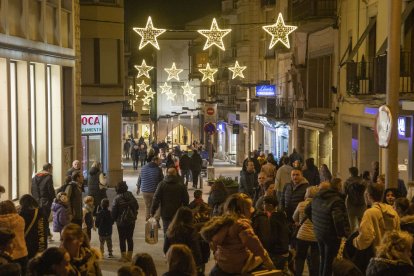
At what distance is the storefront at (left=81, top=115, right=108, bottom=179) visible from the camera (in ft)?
107

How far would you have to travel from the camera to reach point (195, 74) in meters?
70.3

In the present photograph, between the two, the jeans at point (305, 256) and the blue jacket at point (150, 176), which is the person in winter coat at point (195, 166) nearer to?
the blue jacket at point (150, 176)

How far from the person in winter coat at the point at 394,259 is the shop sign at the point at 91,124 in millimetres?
25737

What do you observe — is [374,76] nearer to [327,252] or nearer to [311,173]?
[311,173]

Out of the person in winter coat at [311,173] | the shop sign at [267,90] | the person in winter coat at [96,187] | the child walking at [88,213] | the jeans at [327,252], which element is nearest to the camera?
the jeans at [327,252]

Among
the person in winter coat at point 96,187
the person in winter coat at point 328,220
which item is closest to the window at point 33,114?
the person in winter coat at point 96,187

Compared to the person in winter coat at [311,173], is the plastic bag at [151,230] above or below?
below

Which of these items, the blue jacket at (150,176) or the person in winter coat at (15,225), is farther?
the blue jacket at (150,176)

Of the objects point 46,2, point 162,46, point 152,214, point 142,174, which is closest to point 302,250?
point 152,214

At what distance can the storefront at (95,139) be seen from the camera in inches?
1289

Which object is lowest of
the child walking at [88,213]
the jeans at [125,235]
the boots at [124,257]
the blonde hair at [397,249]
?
the boots at [124,257]

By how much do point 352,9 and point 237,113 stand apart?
27.0 metres

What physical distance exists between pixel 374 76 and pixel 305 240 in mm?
8935

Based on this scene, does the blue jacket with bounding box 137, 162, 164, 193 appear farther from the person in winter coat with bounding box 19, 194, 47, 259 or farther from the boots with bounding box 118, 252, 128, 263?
the person in winter coat with bounding box 19, 194, 47, 259
